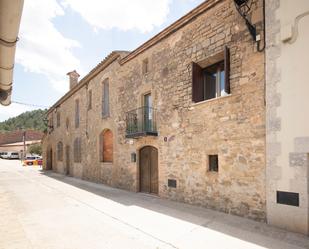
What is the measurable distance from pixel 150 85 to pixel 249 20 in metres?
4.40

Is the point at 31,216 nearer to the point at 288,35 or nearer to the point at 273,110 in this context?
the point at 273,110

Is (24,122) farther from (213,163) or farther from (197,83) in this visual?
(213,163)

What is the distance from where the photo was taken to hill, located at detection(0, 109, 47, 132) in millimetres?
71500

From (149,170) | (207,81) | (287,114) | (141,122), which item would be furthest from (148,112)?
(287,114)

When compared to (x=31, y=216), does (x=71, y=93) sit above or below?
above

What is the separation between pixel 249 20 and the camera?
6.25 meters

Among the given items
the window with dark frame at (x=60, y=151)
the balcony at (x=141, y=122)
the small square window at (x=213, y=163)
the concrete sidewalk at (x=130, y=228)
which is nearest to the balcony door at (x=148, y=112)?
the balcony at (x=141, y=122)

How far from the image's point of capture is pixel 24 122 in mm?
75000

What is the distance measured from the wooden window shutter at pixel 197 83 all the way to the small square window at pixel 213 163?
182 centimetres

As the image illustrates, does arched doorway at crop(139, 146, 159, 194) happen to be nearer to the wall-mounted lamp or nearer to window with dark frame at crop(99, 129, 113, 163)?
window with dark frame at crop(99, 129, 113, 163)

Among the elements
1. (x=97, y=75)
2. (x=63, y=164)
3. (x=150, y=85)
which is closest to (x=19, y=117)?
(x=63, y=164)

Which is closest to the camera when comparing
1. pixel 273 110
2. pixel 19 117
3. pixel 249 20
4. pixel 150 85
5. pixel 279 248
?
pixel 279 248

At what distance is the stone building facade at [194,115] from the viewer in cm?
614

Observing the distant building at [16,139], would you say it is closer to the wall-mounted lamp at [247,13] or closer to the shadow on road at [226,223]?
the shadow on road at [226,223]
